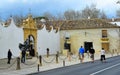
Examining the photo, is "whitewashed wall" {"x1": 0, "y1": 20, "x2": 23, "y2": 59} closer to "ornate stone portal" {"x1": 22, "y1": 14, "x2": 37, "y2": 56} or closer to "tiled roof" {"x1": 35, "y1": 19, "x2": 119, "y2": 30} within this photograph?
"ornate stone portal" {"x1": 22, "y1": 14, "x2": 37, "y2": 56}

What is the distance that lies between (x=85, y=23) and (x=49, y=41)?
46.1 feet

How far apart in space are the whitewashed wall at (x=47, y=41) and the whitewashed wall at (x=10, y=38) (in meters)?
7.30

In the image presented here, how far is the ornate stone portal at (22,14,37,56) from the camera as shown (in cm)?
5597

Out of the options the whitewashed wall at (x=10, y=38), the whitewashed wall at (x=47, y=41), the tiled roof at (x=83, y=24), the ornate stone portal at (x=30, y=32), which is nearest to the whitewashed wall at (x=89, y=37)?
the tiled roof at (x=83, y=24)

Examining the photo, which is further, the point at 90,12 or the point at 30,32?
the point at 90,12

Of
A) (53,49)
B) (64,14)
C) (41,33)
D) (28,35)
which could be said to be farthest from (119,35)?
(64,14)

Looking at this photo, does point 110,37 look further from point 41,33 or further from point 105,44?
point 41,33

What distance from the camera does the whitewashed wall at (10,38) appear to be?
4810cm

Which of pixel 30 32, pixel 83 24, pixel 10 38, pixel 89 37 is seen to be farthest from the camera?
pixel 83 24

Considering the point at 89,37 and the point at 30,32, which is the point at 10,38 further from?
the point at 89,37

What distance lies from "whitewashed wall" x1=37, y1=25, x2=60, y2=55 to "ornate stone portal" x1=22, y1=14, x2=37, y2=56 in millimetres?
1315

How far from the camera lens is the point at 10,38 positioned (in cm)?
5022

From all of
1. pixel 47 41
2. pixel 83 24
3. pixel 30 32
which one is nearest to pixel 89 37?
pixel 83 24

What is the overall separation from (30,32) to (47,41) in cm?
680
